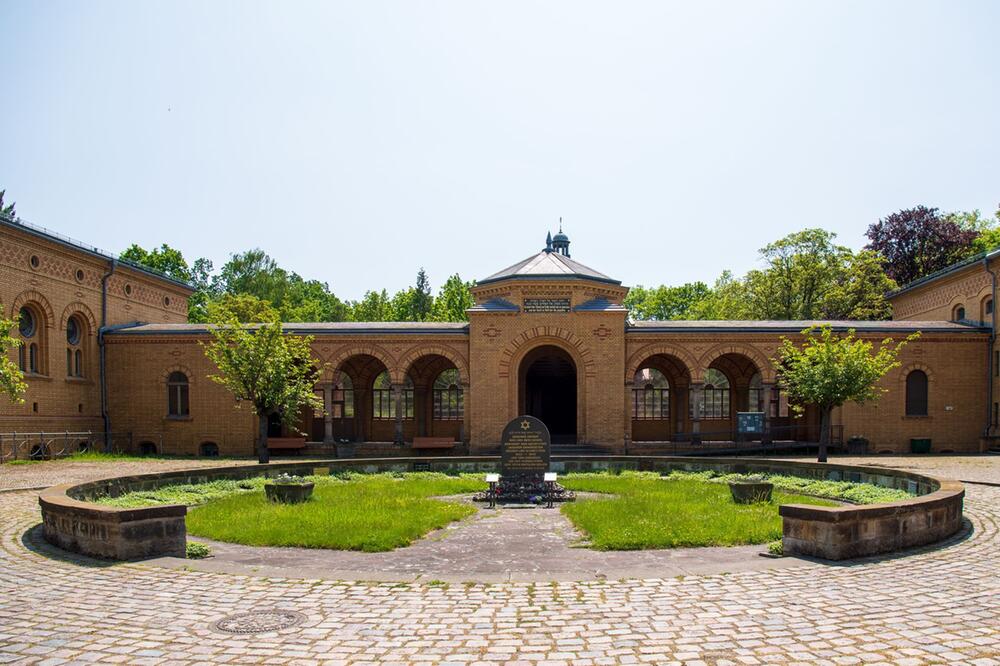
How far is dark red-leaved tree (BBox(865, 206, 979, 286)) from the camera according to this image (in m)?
48.0

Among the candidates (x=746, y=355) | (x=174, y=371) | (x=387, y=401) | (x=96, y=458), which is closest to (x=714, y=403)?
(x=746, y=355)

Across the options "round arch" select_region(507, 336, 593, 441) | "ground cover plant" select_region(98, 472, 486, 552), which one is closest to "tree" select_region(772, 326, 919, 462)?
"round arch" select_region(507, 336, 593, 441)

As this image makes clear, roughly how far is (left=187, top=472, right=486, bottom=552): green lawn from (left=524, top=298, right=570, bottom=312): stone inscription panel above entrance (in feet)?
43.0

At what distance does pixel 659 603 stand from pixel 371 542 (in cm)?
466

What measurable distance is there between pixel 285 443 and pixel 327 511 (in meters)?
18.1

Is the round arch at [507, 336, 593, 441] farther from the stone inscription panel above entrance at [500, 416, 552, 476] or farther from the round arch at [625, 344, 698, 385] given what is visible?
the stone inscription panel above entrance at [500, 416, 552, 476]

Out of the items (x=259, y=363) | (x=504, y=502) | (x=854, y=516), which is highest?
(x=259, y=363)

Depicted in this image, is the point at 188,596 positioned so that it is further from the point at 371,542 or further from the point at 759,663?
the point at 759,663

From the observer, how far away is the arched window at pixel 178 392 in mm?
31469

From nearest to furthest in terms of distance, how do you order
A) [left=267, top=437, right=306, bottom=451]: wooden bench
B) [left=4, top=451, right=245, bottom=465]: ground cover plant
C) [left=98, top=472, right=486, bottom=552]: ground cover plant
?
[left=98, top=472, right=486, bottom=552]: ground cover plant < [left=4, top=451, right=245, bottom=465]: ground cover plant < [left=267, top=437, right=306, bottom=451]: wooden bench

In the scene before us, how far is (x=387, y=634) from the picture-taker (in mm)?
6629

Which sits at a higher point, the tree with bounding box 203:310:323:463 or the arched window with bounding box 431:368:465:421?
the tree with bounding box 203:310:323:463

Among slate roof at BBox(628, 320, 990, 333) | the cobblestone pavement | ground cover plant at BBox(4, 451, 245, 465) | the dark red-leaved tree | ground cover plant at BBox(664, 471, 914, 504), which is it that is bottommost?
ground cover plant at BBox(4, 451, 245, 465)

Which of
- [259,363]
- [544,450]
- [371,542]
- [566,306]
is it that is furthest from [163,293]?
[371,542]
